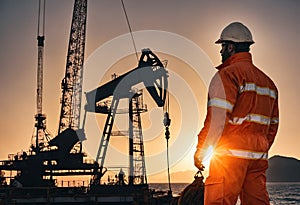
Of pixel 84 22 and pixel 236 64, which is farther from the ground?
pixel 84 22

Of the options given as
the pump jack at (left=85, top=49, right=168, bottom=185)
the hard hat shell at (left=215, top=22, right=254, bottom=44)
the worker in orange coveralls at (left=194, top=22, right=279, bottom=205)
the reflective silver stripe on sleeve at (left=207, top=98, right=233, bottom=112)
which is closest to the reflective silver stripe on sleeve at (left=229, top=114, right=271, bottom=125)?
the worker in orange coveralls at (left=194, top=22, right=279, bottom=205)

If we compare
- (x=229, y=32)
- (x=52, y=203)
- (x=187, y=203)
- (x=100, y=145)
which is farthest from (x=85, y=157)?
(x=229, y=32)

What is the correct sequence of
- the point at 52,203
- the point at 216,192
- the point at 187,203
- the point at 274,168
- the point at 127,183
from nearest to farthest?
the point at 216,192 < the point at 187,203 < the point at 52,203 < the point at 127,183 < the point at 274,168

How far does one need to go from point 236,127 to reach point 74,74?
2031 inches

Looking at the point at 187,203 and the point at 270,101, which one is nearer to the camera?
the point at 270,101

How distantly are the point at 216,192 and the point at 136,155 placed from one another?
128 feet

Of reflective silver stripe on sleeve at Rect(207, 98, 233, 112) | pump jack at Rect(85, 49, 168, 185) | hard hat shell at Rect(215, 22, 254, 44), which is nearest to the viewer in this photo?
reflective silver stripe on sleeve at Rect(207, 98, 233, 112)

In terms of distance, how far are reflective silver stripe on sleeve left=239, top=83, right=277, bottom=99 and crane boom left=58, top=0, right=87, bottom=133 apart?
5034 cm

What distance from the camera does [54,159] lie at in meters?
44.5

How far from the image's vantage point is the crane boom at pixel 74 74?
56.2 m

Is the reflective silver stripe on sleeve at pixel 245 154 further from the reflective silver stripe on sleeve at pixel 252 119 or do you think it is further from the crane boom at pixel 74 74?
the crane boom at pixel 74 74

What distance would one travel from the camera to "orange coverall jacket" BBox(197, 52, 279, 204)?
5.62 metres

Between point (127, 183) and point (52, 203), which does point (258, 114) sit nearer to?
point (52, 203)

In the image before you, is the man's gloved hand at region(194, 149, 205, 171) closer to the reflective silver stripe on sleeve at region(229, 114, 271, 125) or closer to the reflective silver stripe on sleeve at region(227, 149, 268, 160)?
the reflective silver stripe on sleeve at region(227, 149, 268, 160)
